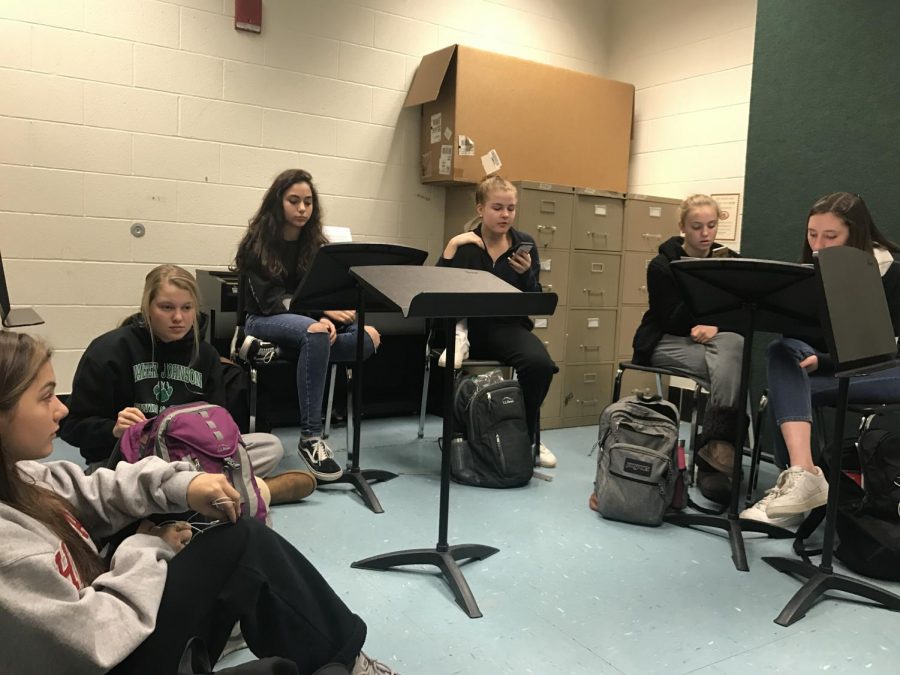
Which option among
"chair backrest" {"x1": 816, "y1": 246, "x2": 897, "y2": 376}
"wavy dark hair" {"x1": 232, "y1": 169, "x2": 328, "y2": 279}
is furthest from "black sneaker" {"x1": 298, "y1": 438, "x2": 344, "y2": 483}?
"chair backrest" {"x1": 816, "y1": 246, "x2": 897, "y2": 376}

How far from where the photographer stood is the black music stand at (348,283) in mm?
2275

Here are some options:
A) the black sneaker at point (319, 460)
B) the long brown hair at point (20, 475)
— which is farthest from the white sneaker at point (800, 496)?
the long brown hair at point (20, 475)

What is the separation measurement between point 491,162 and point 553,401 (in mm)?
1316

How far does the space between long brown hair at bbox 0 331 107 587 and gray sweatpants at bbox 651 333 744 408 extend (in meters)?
2.28

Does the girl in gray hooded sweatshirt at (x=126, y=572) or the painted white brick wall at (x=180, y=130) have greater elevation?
the painted white brick wall at (x=180, y=130)

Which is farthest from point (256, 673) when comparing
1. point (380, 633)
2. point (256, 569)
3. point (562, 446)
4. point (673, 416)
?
point (562, 446)

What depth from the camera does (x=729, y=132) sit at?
3.83 metres

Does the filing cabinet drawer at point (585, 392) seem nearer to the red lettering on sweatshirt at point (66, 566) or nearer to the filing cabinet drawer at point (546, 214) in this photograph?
the filing cabinet drawer at point (546, 214)

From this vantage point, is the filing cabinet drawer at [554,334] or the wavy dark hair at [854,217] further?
the filing cabinet drawer at [554,334]

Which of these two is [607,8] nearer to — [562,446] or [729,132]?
[729,132]

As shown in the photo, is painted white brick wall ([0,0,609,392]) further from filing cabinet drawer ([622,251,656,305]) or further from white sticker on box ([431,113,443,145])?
filing cabinet drawer ([622,251,656,305])

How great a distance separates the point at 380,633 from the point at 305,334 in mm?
1357

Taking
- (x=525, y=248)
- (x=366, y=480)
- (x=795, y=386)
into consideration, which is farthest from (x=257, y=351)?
(x=795, y=386)

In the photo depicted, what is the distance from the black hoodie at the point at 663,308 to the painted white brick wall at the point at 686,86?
3.75 feet
